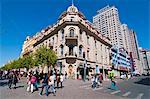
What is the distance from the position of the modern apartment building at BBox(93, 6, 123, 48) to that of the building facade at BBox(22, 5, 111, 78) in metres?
82.8

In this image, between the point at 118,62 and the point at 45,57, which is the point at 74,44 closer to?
the point at 45,57

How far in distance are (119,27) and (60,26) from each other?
100832 mm

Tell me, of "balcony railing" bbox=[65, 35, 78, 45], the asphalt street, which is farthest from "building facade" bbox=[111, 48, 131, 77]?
the asphalt street

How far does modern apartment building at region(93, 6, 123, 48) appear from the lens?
124706 mm

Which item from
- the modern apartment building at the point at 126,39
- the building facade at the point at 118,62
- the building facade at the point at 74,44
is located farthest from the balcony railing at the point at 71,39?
the modern apartment building at the point at 126,39

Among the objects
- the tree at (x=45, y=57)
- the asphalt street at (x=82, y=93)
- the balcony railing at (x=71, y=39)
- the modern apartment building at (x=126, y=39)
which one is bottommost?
the asphalt street at (x=82, y=93)

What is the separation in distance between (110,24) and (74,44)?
10316 cm

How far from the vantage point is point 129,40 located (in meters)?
138

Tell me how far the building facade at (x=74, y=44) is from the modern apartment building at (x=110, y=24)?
272 ft

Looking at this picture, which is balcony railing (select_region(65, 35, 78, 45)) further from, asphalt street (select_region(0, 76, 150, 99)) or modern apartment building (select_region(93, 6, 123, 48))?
modern apartment building (select_region(93, 6, 123, 48))

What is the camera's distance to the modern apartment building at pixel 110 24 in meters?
125

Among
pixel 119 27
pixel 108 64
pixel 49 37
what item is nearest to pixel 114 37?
pixel 119 27

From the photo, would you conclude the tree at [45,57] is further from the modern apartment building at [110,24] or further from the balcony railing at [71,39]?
the modern apartment building at [110,24]

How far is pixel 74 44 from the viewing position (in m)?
35.1
